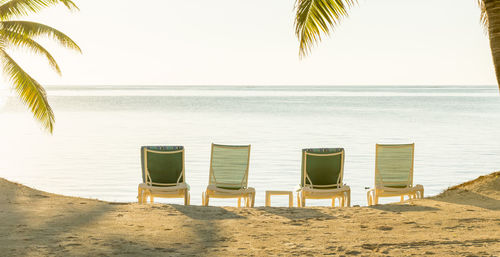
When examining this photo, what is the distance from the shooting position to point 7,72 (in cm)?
1049

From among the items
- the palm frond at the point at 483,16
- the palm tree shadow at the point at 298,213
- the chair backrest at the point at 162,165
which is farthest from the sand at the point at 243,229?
the palm frond at the point at 483,16

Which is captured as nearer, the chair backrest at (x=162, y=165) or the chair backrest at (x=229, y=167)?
the chair backrest at (x=162, y=165)

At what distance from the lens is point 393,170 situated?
26.3ft

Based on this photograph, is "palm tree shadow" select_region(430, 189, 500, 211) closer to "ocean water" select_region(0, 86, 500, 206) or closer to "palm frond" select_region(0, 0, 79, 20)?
"ocean water" select_region(0, 86, 500, 206)

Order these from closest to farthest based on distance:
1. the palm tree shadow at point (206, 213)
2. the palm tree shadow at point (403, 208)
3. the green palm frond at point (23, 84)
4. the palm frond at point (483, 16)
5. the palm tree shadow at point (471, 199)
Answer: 1. the palm tree shadow at point (206, 213)
2. the palm tree shadow at point (403, 208)
3. the palm tree shadow at point (471, 199)
4. the palm frond at point (483, 16)
5. the green palm frond at point (23, 84)

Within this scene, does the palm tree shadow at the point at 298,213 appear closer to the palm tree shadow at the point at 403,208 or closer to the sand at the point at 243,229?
the sand at the point at 243,229

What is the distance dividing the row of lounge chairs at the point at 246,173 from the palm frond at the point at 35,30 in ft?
16.0

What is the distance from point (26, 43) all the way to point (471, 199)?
8.95 meters

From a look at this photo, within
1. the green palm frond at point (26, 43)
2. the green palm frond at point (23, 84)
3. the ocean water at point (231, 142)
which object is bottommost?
the ocean water at point (231, 142)

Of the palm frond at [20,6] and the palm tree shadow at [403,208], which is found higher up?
the palm frond at [20,6]

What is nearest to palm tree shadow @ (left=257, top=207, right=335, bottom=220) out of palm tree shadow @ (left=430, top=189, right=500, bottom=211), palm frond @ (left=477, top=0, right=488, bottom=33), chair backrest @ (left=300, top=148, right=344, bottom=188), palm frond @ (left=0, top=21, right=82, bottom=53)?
chair backrest @ (left=300, top=148, right=344, bottom=188)

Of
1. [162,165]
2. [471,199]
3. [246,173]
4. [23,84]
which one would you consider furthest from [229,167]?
[23,84]

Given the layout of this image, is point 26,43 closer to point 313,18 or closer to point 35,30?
point 35,30

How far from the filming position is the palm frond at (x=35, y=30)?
1100 cm
